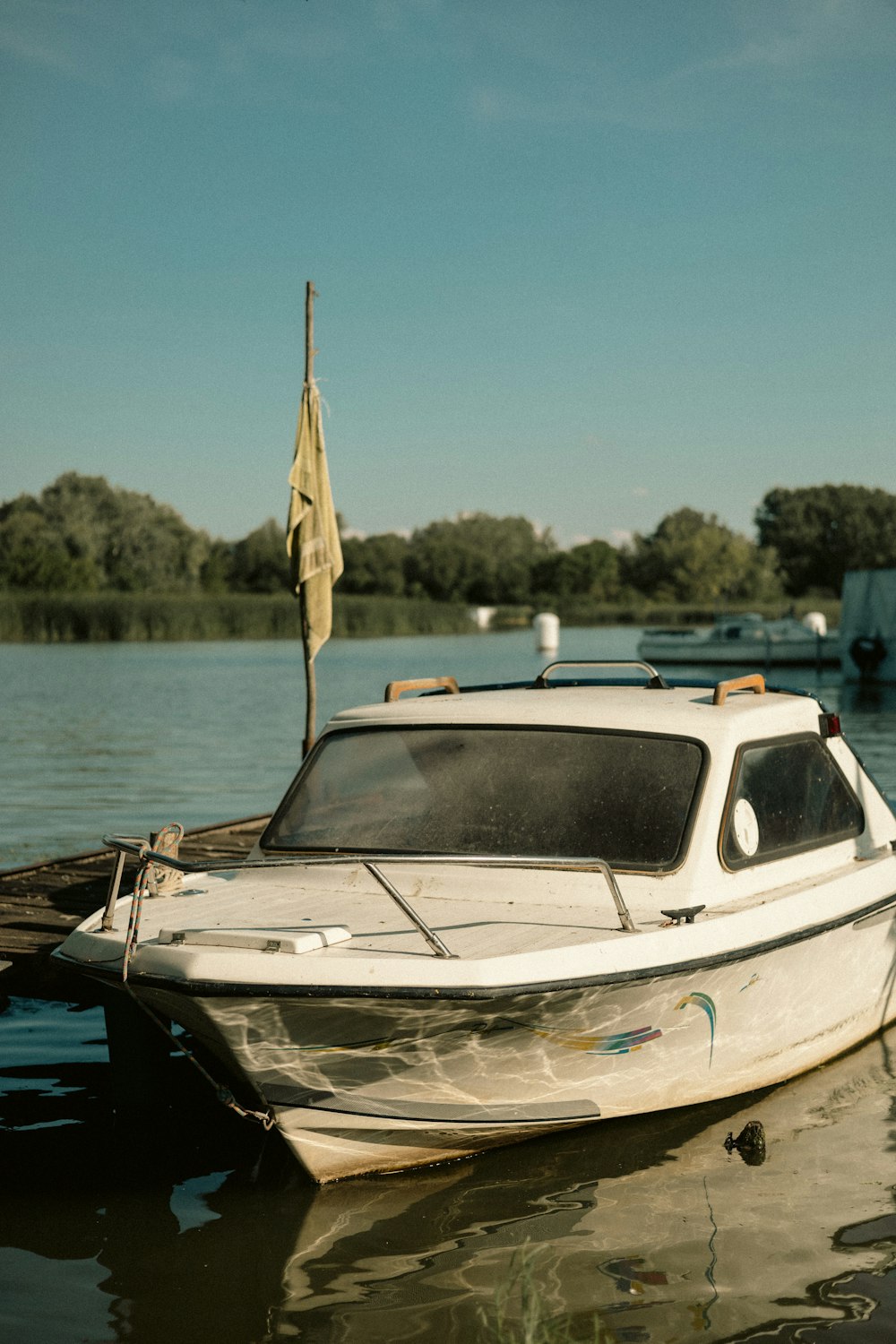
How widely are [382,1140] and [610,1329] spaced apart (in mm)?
1233

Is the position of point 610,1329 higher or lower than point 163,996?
lower

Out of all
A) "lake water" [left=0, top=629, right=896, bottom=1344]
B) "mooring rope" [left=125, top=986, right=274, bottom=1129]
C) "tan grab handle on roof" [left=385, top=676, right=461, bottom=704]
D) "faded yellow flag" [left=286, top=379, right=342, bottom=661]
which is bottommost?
"lake water" [left=0, top=629, right=896, bottom=1344]

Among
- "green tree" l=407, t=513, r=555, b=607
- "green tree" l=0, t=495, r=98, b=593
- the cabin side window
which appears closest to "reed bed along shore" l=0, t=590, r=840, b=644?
"green tree" l=0, t=495, r=98, b=593

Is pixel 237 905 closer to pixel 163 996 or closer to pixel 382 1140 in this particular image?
pixel 163 996

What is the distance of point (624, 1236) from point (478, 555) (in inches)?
4919

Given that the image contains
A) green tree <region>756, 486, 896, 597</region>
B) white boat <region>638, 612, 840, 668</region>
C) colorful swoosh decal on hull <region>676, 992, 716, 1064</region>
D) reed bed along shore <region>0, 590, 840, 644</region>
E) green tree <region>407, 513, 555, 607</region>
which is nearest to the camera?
colorful swoosh decal on hull <region>676, 992, 716, 1064</region>

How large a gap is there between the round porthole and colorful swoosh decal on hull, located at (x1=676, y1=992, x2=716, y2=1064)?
28.5 inches

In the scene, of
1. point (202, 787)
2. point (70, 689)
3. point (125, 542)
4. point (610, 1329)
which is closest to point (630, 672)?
point (70, 689)

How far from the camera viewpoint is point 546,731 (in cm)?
634

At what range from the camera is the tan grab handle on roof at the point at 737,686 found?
663 centimetres

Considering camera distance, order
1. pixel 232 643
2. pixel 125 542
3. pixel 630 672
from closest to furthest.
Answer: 1. pixel 630 672
2. pixel 232 643
3. pixel 125 542

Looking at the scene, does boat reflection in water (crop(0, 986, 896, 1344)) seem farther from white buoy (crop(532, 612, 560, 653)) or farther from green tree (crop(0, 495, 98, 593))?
green tree (crop(0, 495, 98, 593))

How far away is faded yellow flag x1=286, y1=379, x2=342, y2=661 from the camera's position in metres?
11.4

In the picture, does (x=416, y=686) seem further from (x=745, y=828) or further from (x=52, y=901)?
(x=52, y=901)
